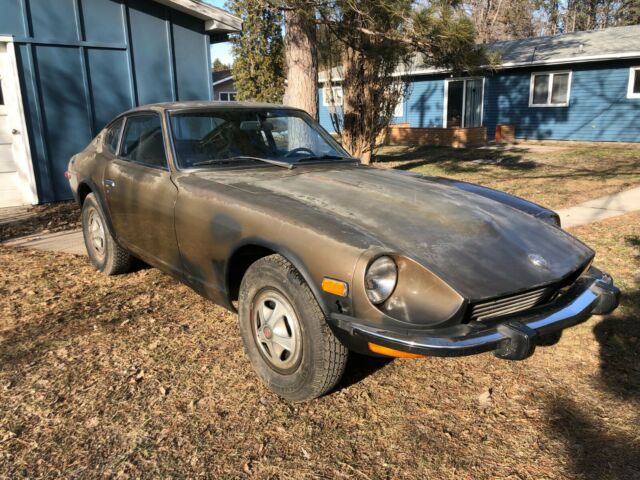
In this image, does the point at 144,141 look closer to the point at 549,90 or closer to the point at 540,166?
the point at 540,166

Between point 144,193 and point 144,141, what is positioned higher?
point 144,141

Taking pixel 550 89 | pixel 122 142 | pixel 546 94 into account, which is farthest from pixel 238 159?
pixel 546 94

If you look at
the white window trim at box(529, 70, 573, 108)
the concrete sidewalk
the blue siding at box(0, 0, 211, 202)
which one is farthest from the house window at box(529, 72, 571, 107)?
the blue siding at box(0, 0, 211, 202)

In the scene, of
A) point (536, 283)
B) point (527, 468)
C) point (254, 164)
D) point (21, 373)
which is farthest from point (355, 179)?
point (21, 373)

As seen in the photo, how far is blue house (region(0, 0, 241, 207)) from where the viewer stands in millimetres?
8016

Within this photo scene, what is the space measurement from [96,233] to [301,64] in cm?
525

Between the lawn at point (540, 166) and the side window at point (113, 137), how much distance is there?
592cm

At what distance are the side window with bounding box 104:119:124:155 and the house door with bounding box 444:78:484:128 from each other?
1794 cm

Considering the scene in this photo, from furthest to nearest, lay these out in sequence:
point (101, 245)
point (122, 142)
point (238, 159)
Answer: point (101, 245)
point (122, 142)
point (238, 159)

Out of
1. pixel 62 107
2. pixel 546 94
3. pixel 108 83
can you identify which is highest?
pixel 108 83

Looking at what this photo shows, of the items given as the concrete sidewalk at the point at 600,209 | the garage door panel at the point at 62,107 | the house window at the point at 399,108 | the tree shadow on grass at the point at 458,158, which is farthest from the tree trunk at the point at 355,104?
the garage door panel at the point at 62,107

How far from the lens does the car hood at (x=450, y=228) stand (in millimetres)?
2496

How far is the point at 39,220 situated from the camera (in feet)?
24.9

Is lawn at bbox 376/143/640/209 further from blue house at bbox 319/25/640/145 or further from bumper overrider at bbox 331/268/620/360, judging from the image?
bumper overrider at bbox 331/268/620/360
